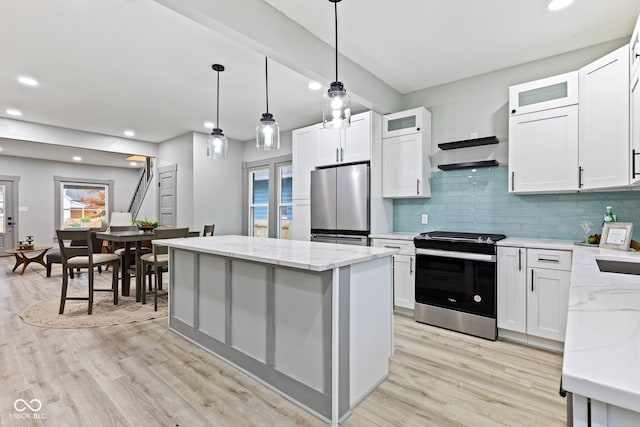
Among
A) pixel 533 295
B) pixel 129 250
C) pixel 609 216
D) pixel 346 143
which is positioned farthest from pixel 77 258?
pixel 609 216

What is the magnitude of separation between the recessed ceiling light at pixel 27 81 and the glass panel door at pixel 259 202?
136 inches

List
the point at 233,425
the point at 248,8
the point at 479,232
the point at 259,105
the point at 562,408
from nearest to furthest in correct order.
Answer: the point at 233,425 < the point at 562,408 < the point at 248,8 < the point at 479,232 < the point at 259,105

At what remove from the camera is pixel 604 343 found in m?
0.66

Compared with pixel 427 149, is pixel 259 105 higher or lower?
higher

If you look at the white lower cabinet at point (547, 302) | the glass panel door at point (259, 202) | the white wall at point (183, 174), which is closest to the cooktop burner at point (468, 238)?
the white lower cabinet at point (547, 302)

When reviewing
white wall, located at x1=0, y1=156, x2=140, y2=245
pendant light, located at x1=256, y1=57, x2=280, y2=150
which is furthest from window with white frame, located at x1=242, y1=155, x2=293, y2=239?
white wall, located at x1=0, y1=156, x2=140, y2=245

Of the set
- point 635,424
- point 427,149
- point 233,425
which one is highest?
point 427,149

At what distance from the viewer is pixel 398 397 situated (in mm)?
2008

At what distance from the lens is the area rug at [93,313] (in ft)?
10.7

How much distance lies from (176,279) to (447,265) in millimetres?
2675

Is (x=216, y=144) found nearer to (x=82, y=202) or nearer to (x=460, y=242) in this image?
(x=460, y=242)

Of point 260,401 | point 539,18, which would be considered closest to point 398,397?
point 260,401

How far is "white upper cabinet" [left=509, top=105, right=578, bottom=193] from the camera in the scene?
2.76m

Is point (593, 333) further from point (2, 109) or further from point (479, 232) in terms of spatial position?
point (2, 109)
